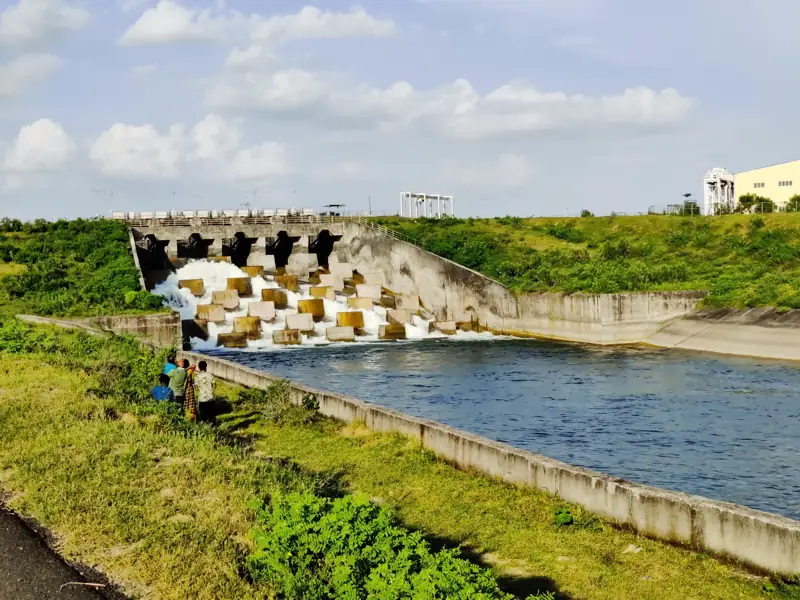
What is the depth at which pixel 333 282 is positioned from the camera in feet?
184

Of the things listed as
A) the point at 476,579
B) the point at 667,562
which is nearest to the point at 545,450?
the point at 667,562

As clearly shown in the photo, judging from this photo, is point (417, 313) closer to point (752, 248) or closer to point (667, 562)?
point (752, 248)

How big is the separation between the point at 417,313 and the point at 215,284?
46.9ft

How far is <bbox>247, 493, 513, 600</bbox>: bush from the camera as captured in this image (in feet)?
27.0

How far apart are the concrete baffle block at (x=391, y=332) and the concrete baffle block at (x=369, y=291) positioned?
391 centimetres

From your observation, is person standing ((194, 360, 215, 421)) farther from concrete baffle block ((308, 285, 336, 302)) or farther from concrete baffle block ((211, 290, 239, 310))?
concrete baffle block ((308, 285, 336, 302))

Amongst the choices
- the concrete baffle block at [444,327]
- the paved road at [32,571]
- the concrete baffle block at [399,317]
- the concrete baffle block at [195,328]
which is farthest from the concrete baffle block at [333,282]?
the paved road at [32,571]

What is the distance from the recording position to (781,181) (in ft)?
279

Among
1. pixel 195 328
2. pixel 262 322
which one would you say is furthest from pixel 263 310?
pixel 195 328

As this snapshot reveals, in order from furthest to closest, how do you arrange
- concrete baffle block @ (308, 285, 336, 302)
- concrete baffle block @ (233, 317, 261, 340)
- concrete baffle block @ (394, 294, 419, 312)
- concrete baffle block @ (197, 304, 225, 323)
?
concrete baffle block @ (394, 294, 419, 312), concrete baffle block @ (308, 285, 336, 302), concrete baffle block @ (197, 304, 225, 323), concrete baffle block @ (233, 317, 261, 340)

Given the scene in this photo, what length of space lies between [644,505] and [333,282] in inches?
1753

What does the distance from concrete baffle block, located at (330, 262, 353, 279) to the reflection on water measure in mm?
12109

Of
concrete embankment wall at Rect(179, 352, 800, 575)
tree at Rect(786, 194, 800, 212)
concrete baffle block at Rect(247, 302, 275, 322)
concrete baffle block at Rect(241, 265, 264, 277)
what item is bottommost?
concrete embankment wall at Rect(179, 352, 800, 575)

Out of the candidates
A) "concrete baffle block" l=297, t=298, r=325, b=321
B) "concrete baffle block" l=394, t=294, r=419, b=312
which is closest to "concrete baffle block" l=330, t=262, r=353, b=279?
"concrete baffle block" l=394, t=294, r=419, b=312
